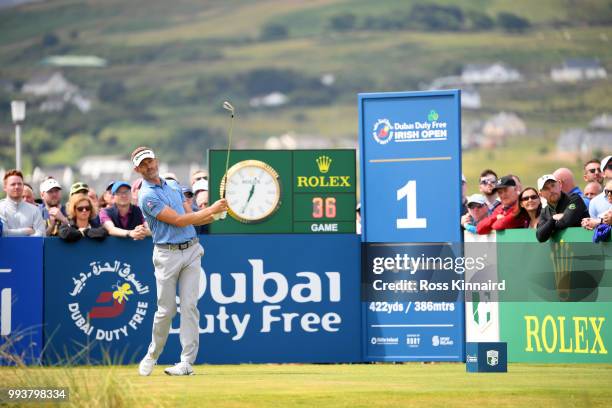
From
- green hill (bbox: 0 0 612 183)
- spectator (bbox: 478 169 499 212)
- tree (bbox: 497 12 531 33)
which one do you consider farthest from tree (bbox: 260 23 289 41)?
spectator (bbox: 478 169 499 212)

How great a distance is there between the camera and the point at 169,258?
11.8 meters

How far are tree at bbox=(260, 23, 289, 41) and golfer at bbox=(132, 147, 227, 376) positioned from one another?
13329 centimetres

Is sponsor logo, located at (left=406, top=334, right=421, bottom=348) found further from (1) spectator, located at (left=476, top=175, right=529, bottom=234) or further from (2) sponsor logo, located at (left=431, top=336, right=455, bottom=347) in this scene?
(1) spectator, located at (left=476, top=175, right=529, bottom=234)

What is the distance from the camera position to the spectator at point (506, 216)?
43.7 ft

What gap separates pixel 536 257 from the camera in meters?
13.0

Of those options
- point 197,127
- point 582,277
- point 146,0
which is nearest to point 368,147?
point 582,277

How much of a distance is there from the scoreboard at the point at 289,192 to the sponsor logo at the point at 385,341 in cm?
118

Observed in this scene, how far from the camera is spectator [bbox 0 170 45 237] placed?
540 inches

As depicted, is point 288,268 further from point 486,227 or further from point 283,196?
point 486,227

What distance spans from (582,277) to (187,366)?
3.88 m

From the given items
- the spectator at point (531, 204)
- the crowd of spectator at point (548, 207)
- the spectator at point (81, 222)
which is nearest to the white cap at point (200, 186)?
the spectator at point (81, 222)

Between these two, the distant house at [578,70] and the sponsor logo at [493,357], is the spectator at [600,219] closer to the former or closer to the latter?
the sponsor logo at [493,357]

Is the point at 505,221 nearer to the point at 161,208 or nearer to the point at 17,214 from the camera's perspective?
the point at 161,208

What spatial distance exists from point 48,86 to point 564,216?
12531cm
